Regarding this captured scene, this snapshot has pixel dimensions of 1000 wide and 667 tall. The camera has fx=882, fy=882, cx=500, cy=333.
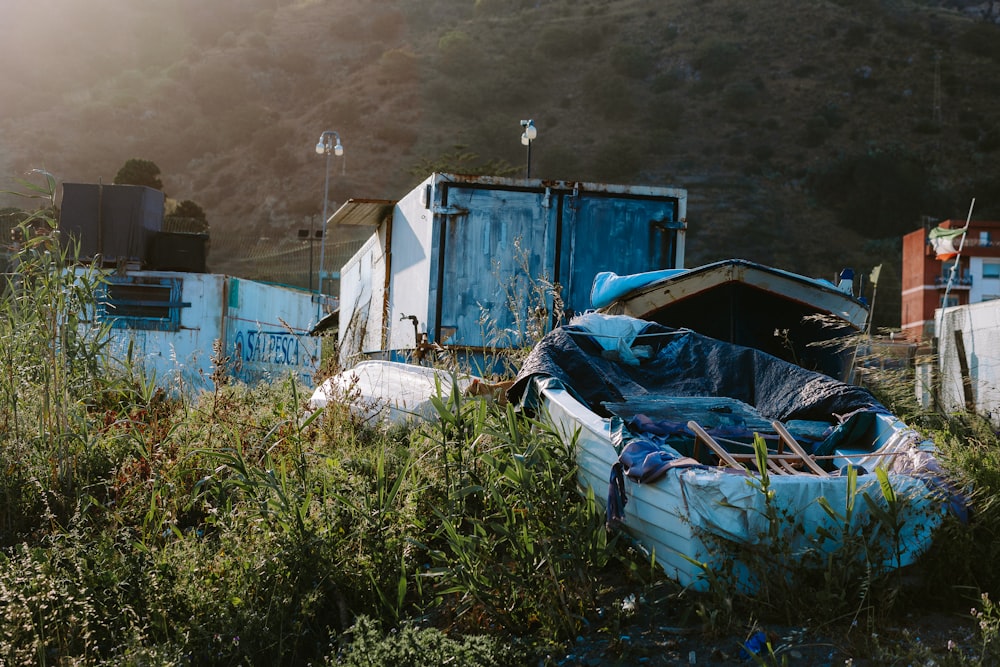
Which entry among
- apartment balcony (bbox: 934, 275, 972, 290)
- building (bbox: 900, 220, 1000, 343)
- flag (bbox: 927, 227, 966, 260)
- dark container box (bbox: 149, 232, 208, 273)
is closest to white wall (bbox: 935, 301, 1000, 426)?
dark container box (bbox: 149, 232, 208, 273)

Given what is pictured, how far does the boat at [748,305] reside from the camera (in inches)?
317

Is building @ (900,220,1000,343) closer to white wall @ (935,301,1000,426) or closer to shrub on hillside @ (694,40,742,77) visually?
shrub on hillside @ (694,40,742,77)

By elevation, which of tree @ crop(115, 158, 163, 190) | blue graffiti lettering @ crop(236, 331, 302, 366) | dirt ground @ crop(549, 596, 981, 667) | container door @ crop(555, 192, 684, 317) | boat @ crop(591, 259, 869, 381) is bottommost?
dirt ground @ crop(549, 596, 981, 667)

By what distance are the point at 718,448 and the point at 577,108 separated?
215ft

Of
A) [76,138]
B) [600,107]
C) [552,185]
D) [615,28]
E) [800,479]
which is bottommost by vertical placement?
[800,479]

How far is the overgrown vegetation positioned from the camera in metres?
3.63

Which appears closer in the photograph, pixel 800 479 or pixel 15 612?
pixel 15 612

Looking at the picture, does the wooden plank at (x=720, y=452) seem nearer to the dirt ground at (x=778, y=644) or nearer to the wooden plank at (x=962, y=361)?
the dirt ground at (x=778, y=644)

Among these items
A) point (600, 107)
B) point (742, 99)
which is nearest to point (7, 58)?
point (600, 107)

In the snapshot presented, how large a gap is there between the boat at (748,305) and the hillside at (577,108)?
39405 millimetres

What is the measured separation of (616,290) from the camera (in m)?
8.20

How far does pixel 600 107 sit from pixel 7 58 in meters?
53.7

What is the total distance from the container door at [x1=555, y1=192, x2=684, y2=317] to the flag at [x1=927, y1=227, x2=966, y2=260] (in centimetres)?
3018

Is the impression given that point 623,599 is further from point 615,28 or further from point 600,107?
point 615,28
